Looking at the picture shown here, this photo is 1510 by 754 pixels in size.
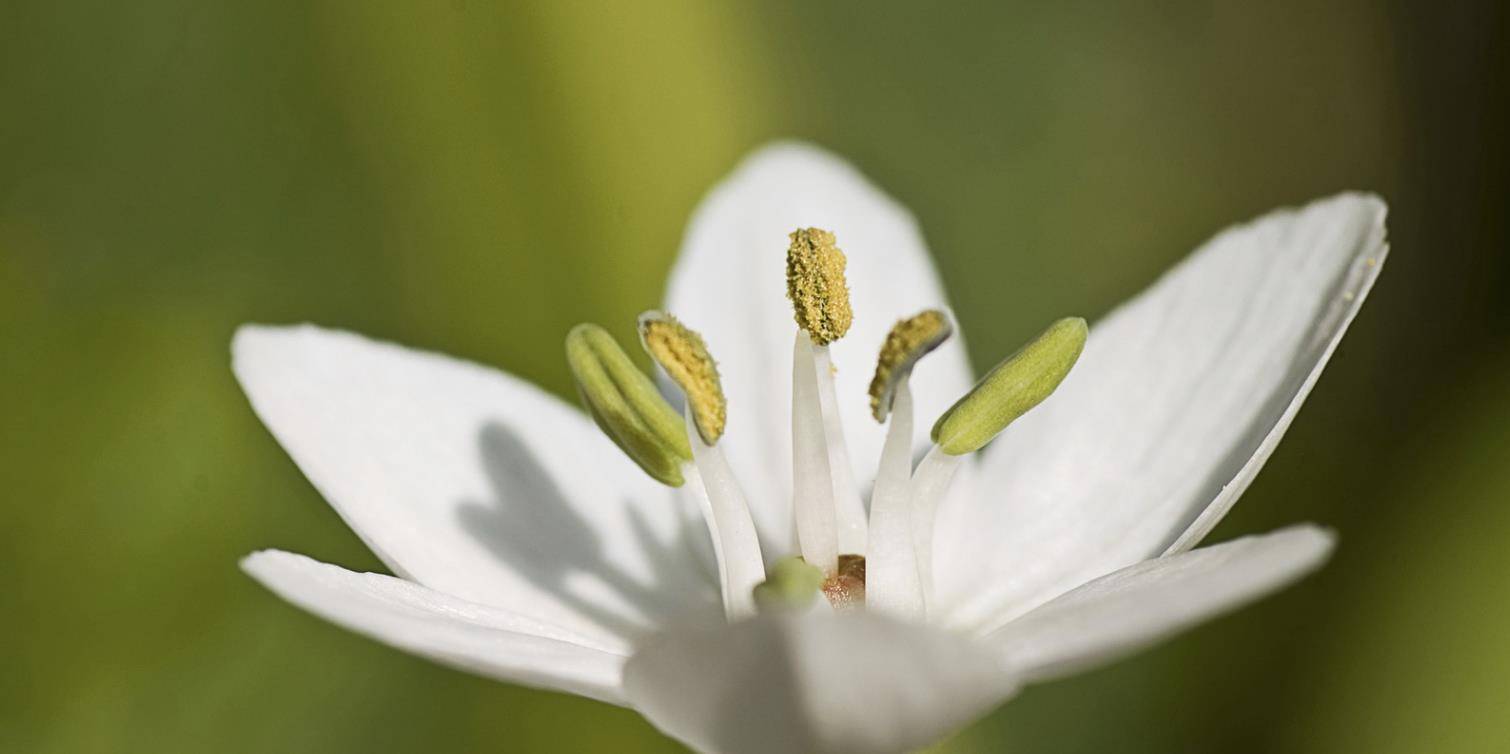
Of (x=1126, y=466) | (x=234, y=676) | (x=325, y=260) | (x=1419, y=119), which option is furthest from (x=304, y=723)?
(x=1419, y=119)

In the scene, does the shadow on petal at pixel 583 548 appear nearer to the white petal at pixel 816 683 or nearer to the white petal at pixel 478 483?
the white petal at pixel 478 483

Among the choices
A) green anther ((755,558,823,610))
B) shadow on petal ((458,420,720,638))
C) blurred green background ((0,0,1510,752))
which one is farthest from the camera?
blurred green background ((0,0,1510,752))

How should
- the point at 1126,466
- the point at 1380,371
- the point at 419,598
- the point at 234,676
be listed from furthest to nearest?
1. the point at 1380,371
2. the point at 234,676
3. the point at 1126,466
4. the point at 419,598

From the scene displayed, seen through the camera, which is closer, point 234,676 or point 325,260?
point 234,676

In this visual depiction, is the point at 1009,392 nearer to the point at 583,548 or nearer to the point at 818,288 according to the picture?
the point at 818,288

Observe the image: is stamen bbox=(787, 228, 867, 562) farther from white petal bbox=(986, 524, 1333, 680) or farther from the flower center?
white petal bbox=(986, 524, 1333, 680)

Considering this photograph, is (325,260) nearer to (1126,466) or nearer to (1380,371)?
(1126,466)

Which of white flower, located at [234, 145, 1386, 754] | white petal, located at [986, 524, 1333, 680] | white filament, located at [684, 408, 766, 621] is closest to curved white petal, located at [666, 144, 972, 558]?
white flower, located at [234, 145, 1386, 754]

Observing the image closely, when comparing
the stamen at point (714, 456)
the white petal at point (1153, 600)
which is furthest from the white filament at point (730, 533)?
the white petal at point (1153, 600)
